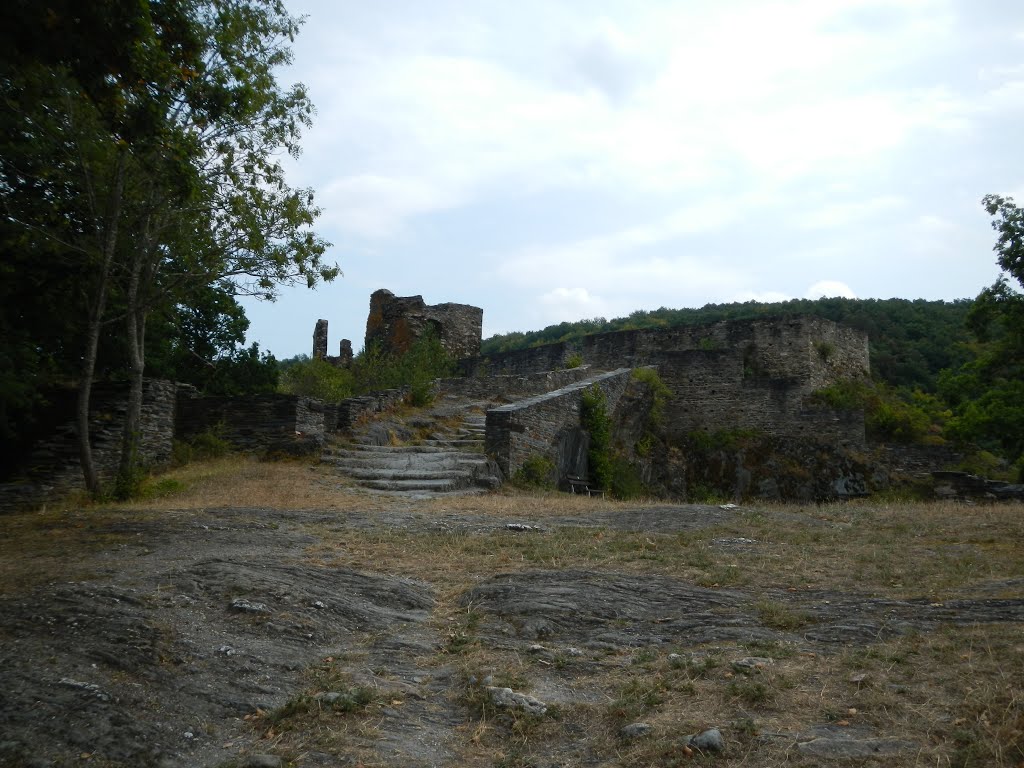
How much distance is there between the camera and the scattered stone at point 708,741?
4012mm

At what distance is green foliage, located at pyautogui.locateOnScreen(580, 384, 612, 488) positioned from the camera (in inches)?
669

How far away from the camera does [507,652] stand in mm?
5500

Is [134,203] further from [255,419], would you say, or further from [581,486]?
[581,486]

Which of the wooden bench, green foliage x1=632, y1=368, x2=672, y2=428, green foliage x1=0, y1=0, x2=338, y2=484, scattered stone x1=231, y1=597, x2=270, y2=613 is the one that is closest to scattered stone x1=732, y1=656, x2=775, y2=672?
scattered stone x1=231, y1=597, x2=270, y2=613

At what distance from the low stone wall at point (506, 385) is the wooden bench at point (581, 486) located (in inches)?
169

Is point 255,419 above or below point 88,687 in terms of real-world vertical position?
above

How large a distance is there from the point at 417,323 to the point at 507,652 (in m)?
22.4

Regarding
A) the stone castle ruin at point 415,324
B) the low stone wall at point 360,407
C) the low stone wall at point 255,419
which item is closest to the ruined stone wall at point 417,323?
the stone castle ruin at point 415,324

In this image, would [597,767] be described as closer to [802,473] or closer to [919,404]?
[802,473]

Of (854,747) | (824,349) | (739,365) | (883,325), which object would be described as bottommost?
(854,747)

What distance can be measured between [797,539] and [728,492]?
1059cm

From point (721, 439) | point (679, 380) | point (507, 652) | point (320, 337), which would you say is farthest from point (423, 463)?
point (320, 337)

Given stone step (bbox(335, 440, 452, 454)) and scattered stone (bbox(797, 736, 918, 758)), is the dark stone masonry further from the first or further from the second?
scattered stone (bbox(797, 736, 918, 758))

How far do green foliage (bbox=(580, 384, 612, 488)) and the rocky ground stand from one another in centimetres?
830
